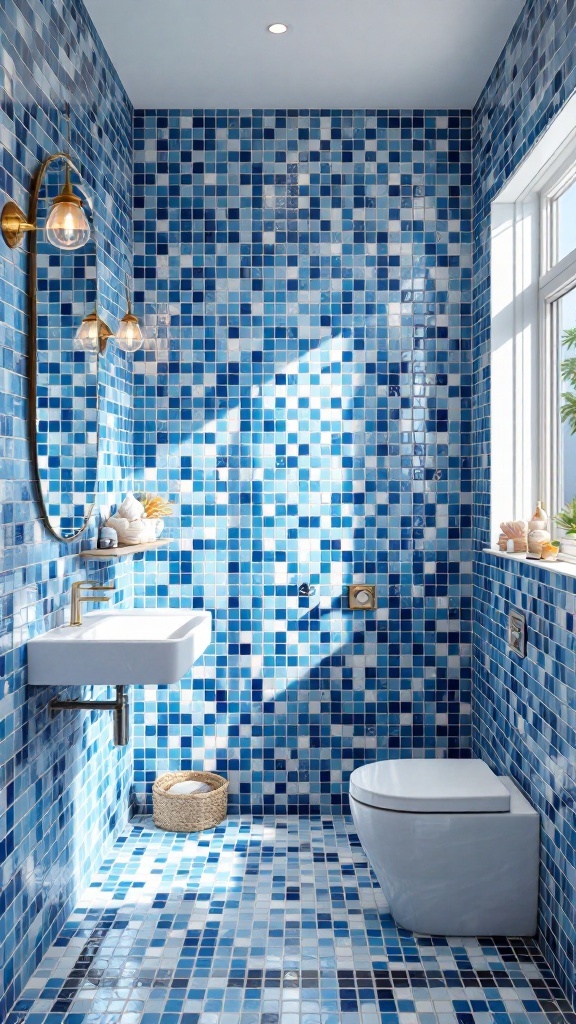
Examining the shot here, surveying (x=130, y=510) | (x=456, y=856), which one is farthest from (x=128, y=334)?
(x=456, y=856)

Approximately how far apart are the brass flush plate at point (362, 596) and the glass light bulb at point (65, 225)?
5.71ft

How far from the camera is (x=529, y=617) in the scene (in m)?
2.41

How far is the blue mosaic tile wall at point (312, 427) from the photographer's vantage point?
3205 millimetres

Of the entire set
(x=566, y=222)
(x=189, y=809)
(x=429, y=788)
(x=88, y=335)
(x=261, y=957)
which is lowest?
(x=261, y=957)

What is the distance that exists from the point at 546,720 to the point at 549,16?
6.38 ft

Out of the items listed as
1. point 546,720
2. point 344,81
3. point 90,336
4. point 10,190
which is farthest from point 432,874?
point 344,81

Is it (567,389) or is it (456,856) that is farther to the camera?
(567,389)

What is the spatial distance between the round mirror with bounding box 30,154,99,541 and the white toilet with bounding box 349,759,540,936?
1.22 metres

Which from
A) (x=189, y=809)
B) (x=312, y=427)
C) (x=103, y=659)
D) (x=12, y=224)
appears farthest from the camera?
(x=312, y=427)

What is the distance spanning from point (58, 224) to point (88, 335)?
1.87 ft

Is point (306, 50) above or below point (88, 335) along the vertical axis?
above

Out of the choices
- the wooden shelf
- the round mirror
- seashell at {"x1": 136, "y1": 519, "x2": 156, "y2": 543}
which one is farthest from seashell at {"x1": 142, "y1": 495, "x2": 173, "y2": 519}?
the round mirror

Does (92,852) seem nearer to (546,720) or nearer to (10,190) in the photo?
(546,720)

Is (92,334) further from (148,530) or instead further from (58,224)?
(148,530)
